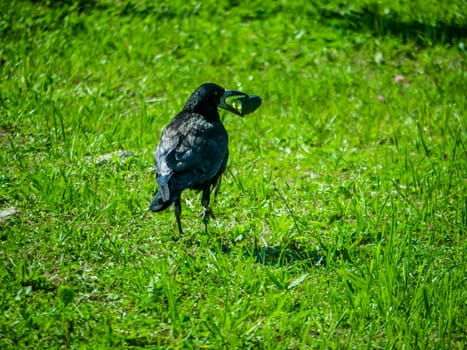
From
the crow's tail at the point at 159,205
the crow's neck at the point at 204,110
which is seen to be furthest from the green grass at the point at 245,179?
the crow's neck at the point at 204,110

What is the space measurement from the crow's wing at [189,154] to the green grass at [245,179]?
0.51 meters

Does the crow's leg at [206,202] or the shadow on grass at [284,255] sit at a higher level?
the crow's leg at [206,202]

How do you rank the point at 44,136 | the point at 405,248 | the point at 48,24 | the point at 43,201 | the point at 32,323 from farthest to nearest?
the point at 48,24
the point at 44,136
the point at 43,201
the point at 405,248
the point at 32,323

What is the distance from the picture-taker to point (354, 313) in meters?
4.56

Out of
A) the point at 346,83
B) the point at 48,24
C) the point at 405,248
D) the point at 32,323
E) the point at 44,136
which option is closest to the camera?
the point at 32,323

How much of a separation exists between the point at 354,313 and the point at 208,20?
21.6 feet

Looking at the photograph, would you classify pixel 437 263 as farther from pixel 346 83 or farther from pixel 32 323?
pixel 346 83

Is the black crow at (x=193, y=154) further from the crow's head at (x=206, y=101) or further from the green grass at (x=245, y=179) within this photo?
the green grass at (x=245, y=179)

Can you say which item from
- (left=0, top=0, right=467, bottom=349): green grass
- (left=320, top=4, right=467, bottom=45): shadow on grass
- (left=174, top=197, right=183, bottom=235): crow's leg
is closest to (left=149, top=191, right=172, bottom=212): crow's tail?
(left=174, top=197, right=183, bottom=235): crow's leg

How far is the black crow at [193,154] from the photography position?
532cm

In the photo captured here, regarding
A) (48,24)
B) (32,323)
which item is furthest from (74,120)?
(32,323)

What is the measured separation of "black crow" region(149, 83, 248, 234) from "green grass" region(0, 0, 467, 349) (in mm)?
437

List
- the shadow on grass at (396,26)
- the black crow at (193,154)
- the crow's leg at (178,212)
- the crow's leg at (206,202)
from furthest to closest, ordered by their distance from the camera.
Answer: the shadow on grass at (396,26), the crow's leg at (206,202), the crow's leg at (178,212), the black crow at (193,154)

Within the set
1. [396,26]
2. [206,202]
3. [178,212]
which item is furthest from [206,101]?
[396,26]
